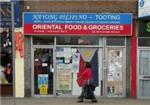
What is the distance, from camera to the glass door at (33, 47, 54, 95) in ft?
73.2

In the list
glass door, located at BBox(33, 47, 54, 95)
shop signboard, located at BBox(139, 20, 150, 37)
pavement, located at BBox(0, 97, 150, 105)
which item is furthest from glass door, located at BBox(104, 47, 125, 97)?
glass door, located at BBox(33, 47, 54, 95)

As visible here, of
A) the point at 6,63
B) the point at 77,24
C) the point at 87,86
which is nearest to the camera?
the point at 87,86

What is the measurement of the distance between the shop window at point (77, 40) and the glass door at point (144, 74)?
2.10 m

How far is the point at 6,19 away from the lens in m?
21.9

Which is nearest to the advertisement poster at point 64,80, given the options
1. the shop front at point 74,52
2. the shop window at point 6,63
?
the shop front at point 74,52

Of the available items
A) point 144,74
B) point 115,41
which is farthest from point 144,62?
point 115,41

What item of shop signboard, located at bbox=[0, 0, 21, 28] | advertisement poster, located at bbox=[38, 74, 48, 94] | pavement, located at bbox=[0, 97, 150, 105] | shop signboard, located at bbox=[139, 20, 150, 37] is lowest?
pavement, located at bbox=[0, 97, 150, 105]

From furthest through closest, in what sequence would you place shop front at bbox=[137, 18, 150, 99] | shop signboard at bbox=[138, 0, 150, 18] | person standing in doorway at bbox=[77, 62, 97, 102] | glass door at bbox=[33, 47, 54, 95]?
glass door at bbox=[33, 47, 54, 95] → shop front at bbox=[137, 18, 150, 99] → shop signboard at bbox=[138, 0, 150, 18] → person standing in doorway at bbox=[77, 62, 97, 102]

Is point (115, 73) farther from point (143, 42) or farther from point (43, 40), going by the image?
point (43, 40)

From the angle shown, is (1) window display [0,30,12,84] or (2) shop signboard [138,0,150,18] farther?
(1) window display [0,30,12,84]

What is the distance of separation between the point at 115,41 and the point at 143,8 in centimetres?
225

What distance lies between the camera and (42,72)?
22391 millimetres

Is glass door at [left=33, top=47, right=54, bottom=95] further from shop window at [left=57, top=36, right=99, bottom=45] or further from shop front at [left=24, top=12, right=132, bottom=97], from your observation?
shop window at [left=57, top=36, right=99, bottom=45]

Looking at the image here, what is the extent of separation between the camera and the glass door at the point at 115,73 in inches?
877
